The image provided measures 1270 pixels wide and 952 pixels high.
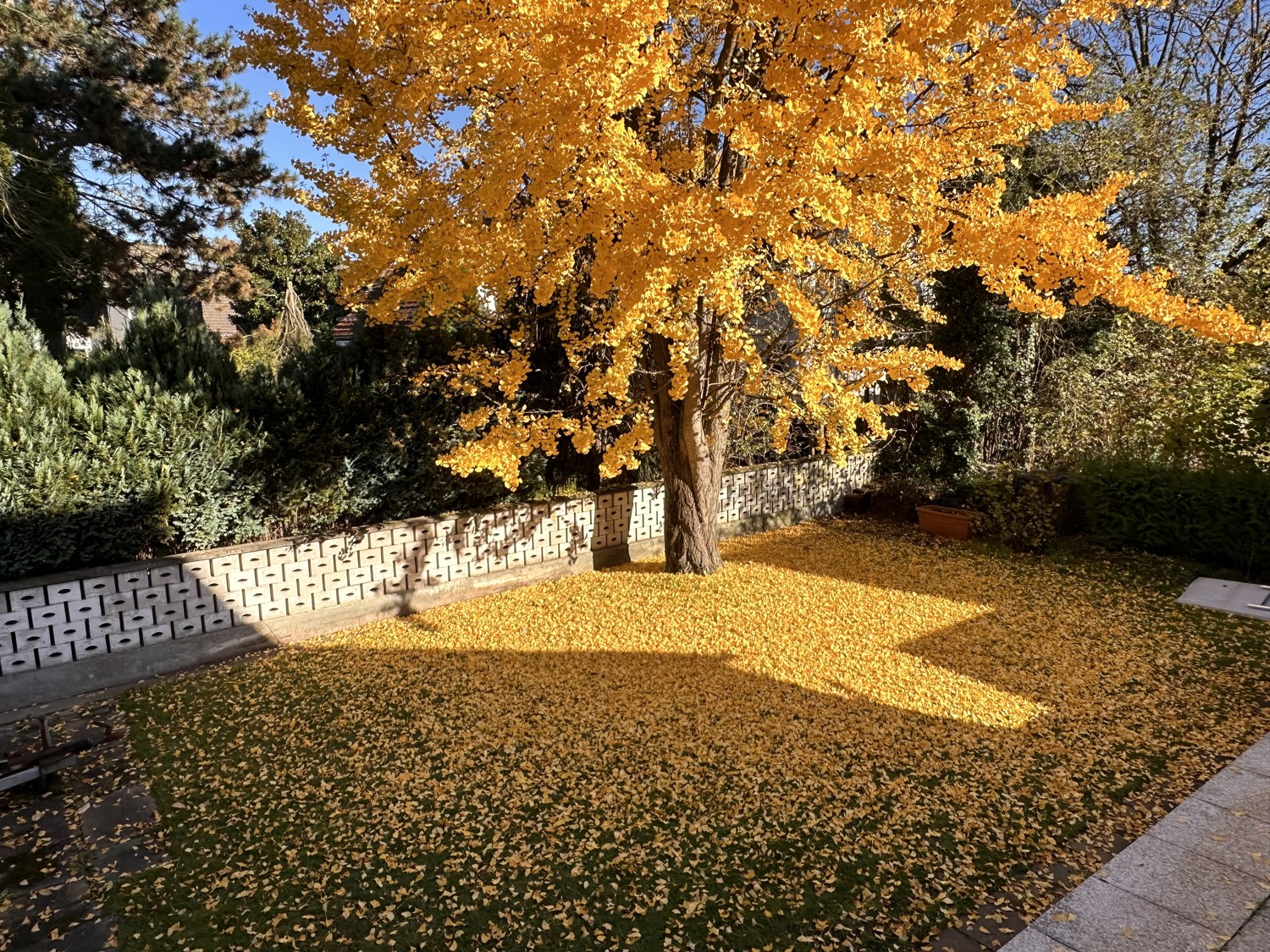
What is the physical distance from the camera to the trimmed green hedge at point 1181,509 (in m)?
7.38

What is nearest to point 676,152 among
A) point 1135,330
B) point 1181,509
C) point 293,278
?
point 1181,509

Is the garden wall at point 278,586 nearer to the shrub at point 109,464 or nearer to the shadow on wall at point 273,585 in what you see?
the shadow on wall at point 273,585

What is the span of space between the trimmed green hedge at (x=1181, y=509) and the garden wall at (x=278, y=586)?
550 centimetres

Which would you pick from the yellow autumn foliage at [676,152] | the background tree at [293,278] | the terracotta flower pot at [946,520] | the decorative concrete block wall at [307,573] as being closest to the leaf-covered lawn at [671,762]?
the decorative concrete block wall at [307,573]

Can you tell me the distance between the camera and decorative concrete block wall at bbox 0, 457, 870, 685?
4949 millimetres

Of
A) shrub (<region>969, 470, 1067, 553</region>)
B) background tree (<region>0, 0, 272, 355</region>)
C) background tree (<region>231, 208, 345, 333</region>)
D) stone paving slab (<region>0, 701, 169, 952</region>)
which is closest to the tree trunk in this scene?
shrub (<region>969, 470, 1067, 553</region>)

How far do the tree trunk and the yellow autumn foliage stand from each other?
4.29 feet

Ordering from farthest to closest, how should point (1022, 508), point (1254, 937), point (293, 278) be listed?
1. point (293, 278)
2. point (1022, 508)
3. point (1254, 937)

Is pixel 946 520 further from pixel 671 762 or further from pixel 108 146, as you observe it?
pixel 108 146

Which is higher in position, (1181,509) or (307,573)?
(307,573)

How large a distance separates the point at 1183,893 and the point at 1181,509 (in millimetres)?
6506

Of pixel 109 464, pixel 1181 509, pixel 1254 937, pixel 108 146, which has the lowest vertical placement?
pixel 1254 937

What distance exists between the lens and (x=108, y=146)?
945 cm

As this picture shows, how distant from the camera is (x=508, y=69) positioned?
438cm
